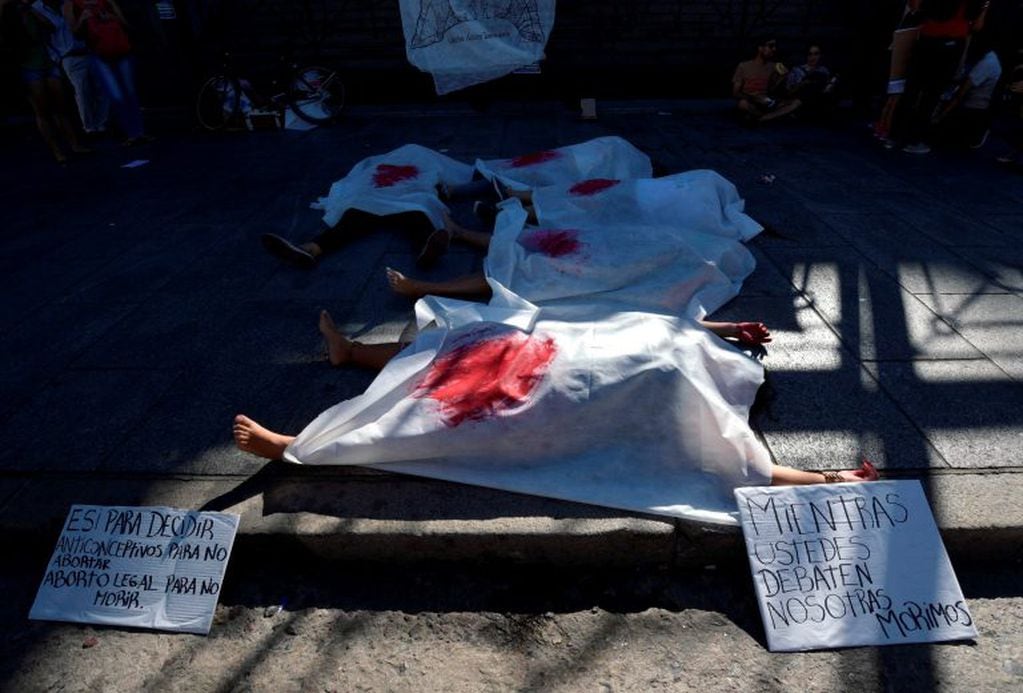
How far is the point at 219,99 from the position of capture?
7.57 meters

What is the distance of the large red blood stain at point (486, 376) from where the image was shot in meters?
2.00

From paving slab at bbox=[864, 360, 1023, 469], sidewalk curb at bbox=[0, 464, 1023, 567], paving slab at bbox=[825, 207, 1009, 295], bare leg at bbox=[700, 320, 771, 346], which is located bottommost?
paving slab at bbox=[825, 207, 1009, 295]

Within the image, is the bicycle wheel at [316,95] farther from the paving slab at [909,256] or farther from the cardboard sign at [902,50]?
the cardboard sign at [902,50]

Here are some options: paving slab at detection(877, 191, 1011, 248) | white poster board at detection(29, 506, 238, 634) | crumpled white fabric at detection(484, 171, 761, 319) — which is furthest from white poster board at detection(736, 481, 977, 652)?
paving slab at detection(877, 191, 1011, 248)

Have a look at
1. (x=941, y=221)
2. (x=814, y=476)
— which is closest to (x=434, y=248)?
(x=814, y=476)

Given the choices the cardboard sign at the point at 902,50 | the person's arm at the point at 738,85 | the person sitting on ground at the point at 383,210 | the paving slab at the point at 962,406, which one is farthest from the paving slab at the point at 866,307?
the person's arm at the point at 738,85

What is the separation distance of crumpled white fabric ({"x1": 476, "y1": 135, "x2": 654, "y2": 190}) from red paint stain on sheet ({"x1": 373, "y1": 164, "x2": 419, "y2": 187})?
1.97 ft

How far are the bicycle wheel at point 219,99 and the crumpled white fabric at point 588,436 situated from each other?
704 centimetres

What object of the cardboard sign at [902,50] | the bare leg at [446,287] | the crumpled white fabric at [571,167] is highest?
the cardboard sign at [902,50]

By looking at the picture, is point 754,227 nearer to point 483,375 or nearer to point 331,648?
point 483,375

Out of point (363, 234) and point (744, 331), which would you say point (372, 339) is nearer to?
point (363, 234)

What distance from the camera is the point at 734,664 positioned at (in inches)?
64.9

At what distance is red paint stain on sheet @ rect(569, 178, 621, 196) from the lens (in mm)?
3797

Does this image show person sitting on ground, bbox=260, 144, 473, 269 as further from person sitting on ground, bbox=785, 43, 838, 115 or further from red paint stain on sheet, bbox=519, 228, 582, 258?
person sitting on ground, bbox=785, 43, 838, 115
